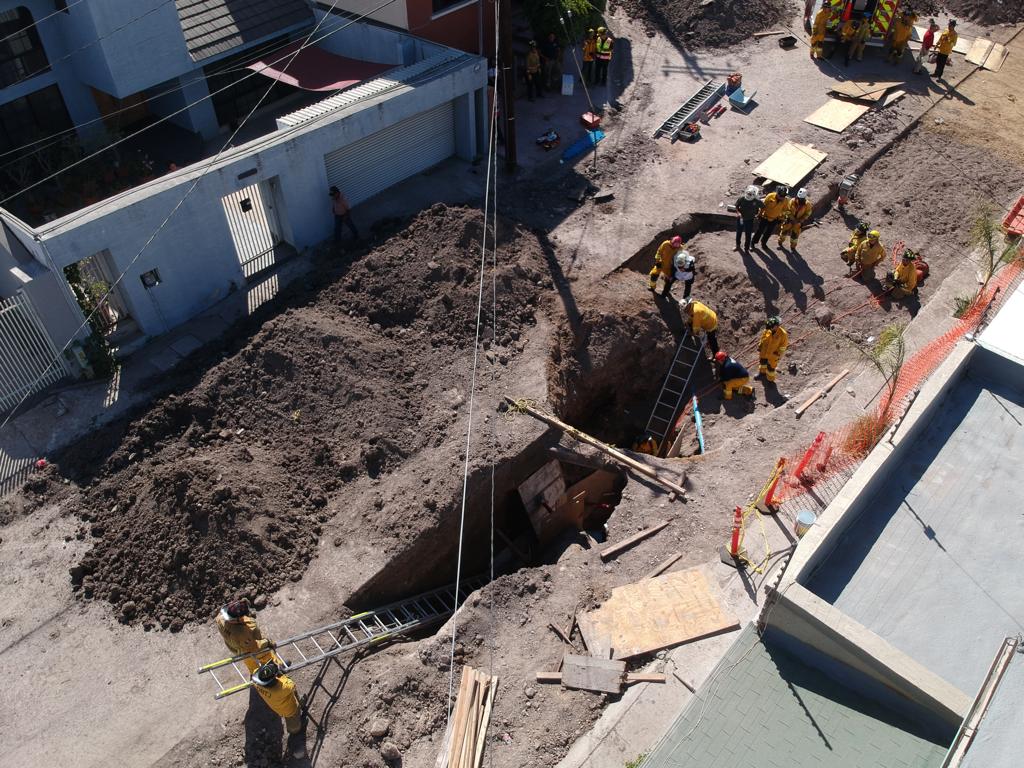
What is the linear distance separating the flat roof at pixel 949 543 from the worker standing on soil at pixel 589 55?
16.2 meters

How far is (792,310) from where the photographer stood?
17.6 m

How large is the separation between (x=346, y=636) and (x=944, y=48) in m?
23.2

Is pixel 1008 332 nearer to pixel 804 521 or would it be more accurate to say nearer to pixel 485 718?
pixel 804 521

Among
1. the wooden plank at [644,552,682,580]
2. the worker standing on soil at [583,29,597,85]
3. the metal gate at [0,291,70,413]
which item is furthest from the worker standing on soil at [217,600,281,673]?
the worker standing on soil at [583,29,597,85]

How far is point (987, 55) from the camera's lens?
1006 inches

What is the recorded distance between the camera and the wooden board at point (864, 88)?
23.4 meters

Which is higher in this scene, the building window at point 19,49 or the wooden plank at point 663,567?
the building window at point 19,49

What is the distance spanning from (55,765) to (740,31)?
2668 cm

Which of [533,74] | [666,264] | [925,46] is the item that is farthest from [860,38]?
[666,264]

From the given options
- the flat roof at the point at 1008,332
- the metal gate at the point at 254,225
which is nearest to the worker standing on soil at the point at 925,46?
the flat roof at the point at 1008,332

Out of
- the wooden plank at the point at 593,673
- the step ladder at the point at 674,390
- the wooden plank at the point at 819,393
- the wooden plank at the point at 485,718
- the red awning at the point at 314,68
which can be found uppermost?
the red awning at the point at 314,68

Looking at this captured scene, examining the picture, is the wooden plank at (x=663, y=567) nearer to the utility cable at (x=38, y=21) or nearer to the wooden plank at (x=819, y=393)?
A: the wooden plank at (x=819, y=393)

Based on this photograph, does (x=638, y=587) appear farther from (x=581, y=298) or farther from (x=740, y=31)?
(x=740, y=31)

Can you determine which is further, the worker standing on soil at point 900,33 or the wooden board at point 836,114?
the worker standing on soil at point 900,33
